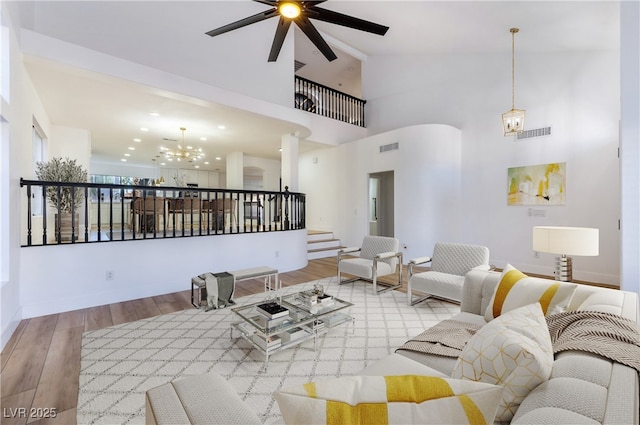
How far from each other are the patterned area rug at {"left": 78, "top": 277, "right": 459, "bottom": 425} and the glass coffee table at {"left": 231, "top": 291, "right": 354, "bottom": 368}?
0.50 ft

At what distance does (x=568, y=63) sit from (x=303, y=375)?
262 inches

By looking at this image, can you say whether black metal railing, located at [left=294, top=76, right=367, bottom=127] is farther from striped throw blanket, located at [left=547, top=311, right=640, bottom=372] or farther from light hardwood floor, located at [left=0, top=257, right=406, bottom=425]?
striped throw blanket, located at [left=547, top=311, right=640, bottom=372]

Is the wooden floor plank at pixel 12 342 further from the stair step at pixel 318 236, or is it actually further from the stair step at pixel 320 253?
the stair step at pixel 318 236

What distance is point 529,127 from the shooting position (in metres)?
5.62

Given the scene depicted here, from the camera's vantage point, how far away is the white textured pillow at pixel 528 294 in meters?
1.84

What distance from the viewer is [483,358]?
112 centimetres

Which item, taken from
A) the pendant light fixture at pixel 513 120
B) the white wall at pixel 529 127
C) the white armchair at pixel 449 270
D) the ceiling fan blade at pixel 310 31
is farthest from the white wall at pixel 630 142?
the ceiling fan blade at pixel 310 31

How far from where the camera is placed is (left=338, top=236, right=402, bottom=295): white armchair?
435cm

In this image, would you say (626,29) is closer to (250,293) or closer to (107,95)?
(250,293)

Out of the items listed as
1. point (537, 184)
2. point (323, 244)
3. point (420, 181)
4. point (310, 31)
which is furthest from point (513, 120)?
A: point (323, 244)

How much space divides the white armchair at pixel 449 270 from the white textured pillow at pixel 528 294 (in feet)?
3.88

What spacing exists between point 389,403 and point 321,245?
276 inches

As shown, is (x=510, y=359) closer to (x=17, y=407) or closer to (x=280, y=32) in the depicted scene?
(x=17, y=407)

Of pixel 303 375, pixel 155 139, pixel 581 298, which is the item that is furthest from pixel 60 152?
pixel 581 298
